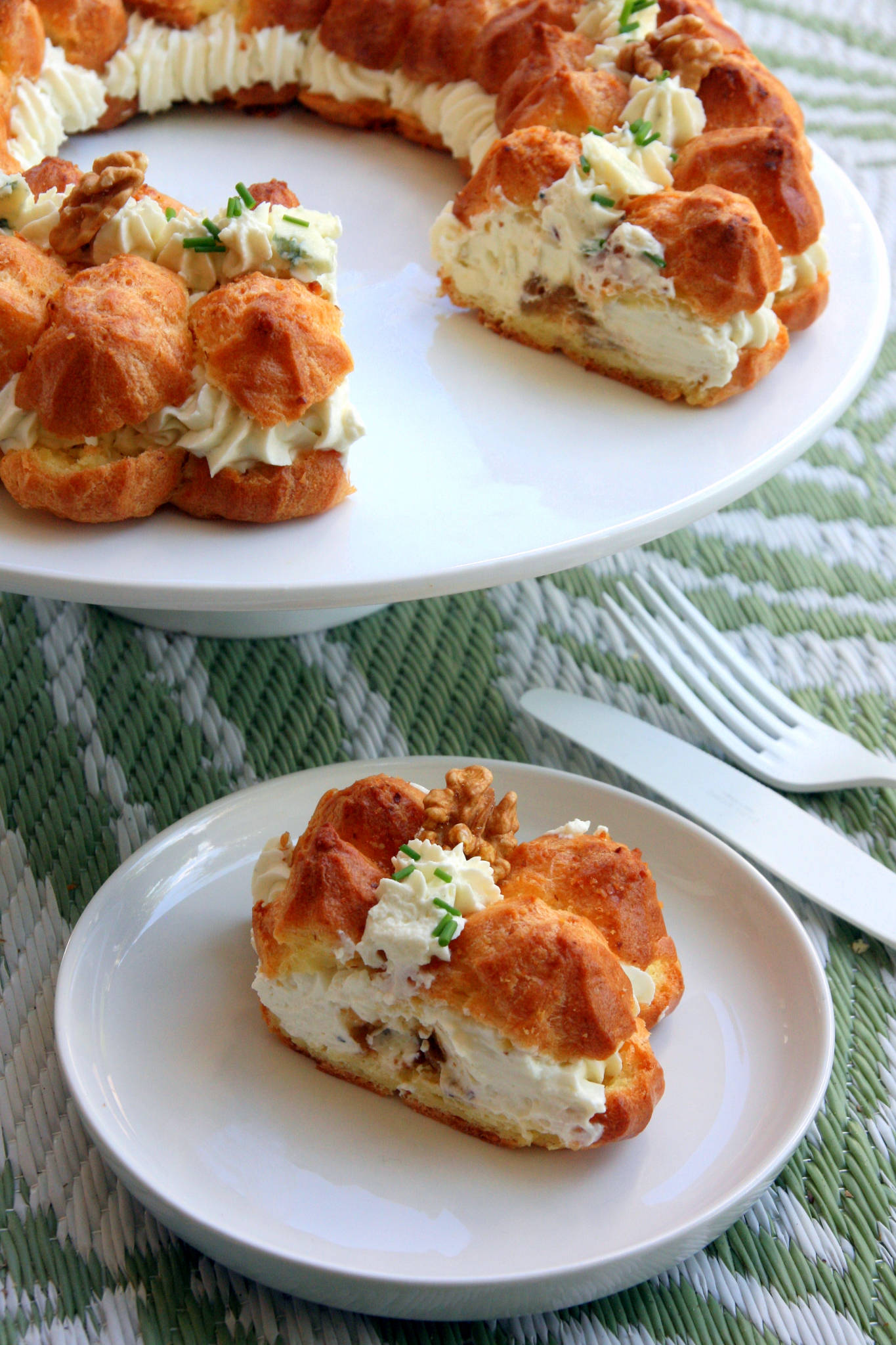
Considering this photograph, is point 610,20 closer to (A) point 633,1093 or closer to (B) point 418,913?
(B) point 418,913

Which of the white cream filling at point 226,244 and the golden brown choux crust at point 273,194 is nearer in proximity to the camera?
the white cream filling at point 226,244

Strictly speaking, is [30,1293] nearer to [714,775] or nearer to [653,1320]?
[653,1320]

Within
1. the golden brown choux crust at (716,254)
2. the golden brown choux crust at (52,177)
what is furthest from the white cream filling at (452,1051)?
the golden brown choux crust at (52,177)

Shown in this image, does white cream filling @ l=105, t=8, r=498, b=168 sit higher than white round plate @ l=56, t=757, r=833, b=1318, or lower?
higher

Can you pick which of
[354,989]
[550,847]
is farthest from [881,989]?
[354,989]

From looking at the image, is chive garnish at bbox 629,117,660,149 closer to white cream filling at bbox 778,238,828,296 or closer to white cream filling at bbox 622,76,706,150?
white cream filling at bbox 622,76,706,150

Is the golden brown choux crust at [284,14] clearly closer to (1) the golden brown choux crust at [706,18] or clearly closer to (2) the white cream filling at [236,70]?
(2) the white cream filling at [236,70]

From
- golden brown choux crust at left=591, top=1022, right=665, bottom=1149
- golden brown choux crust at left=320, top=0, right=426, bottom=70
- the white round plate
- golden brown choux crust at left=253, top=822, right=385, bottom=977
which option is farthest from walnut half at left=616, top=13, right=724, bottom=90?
golden brown choux crust at left=591, top=1022, right=665, bottom=1149

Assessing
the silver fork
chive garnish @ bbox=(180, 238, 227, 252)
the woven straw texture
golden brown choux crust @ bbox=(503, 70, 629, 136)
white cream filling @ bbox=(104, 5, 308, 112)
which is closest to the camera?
the woven straw texture
